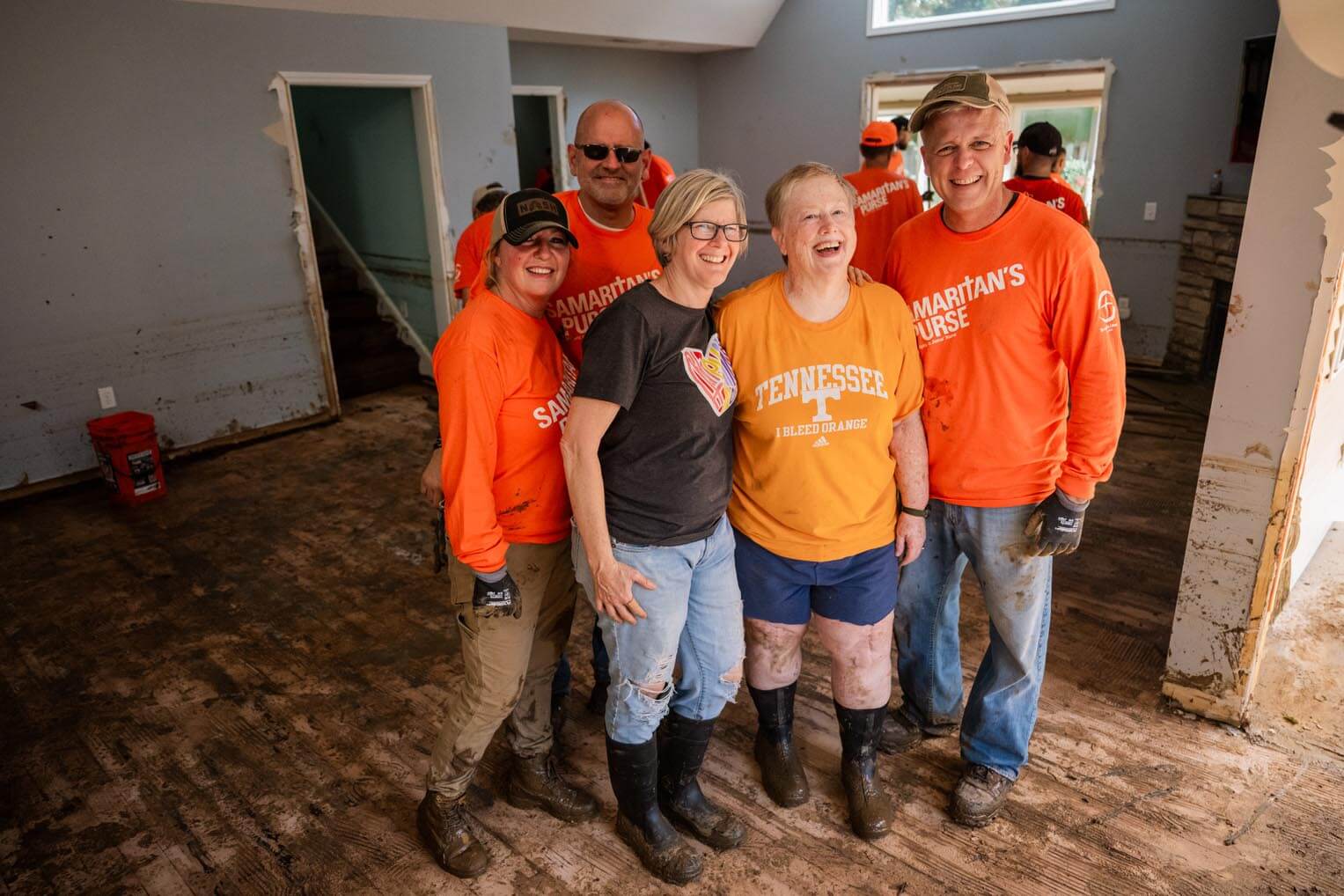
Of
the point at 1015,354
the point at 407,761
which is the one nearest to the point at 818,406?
the point at 1015,354

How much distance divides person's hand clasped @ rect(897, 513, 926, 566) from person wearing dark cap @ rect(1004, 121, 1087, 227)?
2.17 m

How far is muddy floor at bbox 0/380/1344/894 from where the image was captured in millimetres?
2053

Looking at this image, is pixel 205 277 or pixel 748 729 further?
pixel 205 277

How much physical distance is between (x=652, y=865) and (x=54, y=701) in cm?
220

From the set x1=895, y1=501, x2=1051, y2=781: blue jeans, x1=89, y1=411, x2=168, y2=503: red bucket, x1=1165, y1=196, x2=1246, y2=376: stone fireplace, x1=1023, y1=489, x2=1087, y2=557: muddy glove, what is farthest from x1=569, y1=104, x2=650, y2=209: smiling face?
x1=1165, y1=196, x2=1246, y2=376: stone fireplace

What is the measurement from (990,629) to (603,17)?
593 centimetres

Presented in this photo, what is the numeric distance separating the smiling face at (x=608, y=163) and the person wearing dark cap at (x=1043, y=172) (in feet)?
6.68

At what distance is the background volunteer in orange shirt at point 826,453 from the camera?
1.81 m

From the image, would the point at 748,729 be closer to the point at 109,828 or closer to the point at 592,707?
the point at 592,707

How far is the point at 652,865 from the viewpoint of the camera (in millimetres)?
2023

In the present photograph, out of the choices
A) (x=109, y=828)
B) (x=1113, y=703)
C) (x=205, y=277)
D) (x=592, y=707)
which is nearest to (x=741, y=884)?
(x=592, y=707)

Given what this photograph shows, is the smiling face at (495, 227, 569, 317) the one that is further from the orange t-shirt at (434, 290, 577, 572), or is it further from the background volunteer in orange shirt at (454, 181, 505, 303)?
the background volunteer in orange shirt at (454, 181, 505, 303)

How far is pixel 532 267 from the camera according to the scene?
1830 millimetres

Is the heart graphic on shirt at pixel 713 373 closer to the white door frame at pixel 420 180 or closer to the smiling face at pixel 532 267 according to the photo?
the smiling face at pixel 532 267
